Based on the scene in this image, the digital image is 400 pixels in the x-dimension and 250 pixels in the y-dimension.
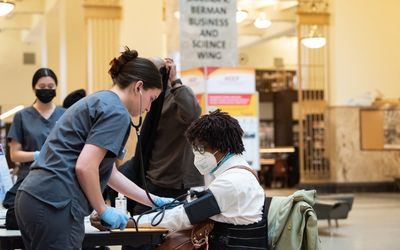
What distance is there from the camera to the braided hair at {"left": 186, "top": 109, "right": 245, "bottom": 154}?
3273mm

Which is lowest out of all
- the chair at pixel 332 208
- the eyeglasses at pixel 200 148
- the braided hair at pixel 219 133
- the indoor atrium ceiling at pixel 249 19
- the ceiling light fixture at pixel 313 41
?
the chair at pixel 332 208

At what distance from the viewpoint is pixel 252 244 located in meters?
3.23

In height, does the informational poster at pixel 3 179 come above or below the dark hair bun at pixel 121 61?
below

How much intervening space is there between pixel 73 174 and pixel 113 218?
0.28 m

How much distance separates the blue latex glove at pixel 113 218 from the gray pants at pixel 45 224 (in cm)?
18

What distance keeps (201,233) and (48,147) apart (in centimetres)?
85

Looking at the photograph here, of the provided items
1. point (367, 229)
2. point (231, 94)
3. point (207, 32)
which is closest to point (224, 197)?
point (207, 32)

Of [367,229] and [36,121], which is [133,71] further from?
[367,229]

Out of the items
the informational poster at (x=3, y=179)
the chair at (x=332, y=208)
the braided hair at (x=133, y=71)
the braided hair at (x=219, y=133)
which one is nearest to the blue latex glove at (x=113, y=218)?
the braided hair at (x=133, y=71)

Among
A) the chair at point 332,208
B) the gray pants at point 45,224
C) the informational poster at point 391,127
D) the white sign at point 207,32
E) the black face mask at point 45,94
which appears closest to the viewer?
the gray pants at point 45,224

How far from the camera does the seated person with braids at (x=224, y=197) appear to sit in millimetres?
3160

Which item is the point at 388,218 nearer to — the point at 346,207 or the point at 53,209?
the point at 346,207

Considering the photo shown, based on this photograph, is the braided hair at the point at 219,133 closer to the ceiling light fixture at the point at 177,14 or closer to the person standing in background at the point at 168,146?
the person standing in background at the point at 168,146

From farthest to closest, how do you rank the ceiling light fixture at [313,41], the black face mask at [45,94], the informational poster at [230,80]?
the ceiling light fixture at [313,41]
the informational poster at [230,80]
the black face mask at [45,94]
